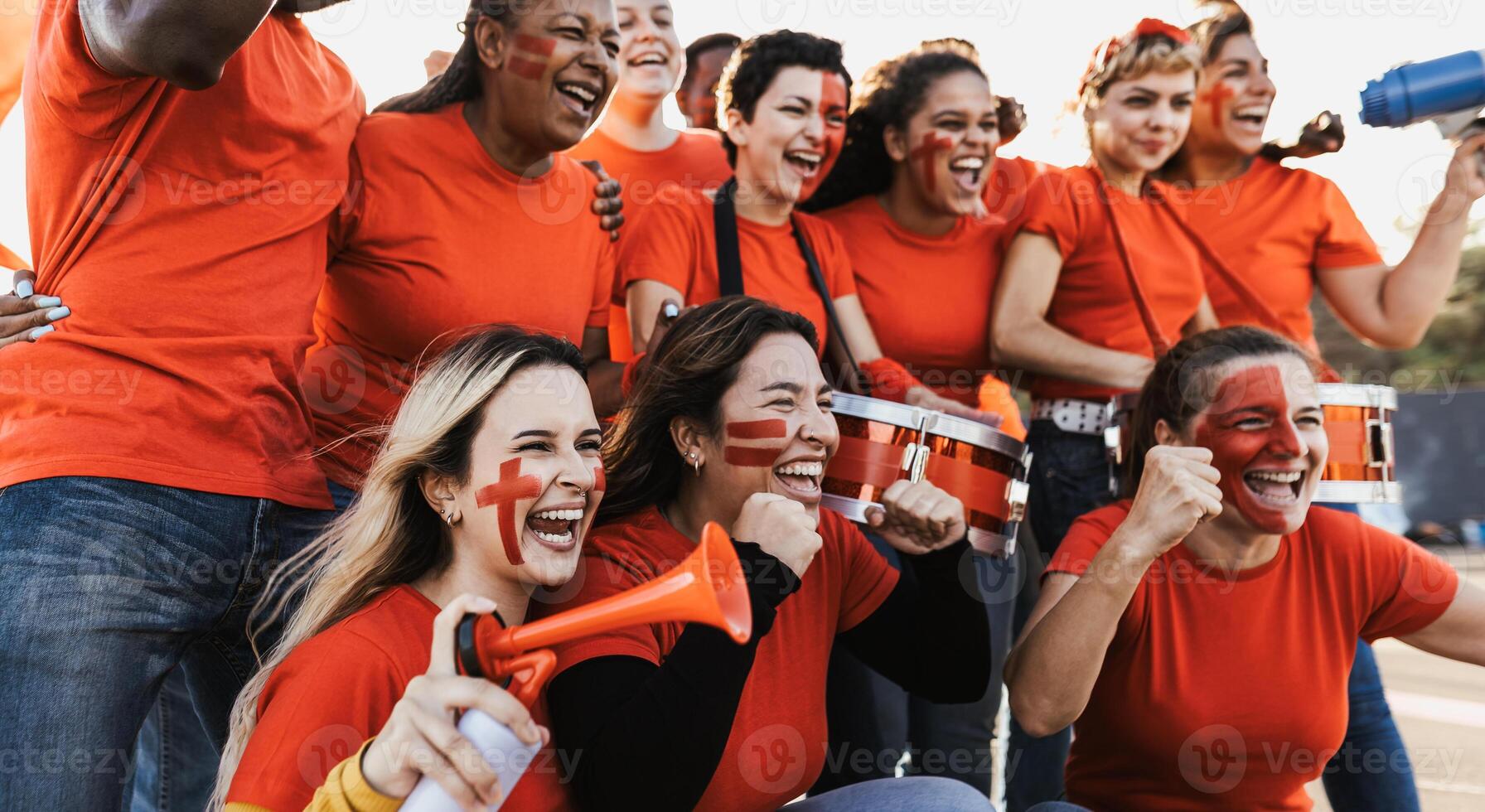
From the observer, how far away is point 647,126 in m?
4.44

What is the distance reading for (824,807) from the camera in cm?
254

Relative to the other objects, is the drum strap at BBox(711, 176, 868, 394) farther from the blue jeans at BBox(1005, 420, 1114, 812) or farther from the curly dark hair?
the blue jeans at BBox(1005, 420, 1114, 812)

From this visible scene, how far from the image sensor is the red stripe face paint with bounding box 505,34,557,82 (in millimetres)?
2975

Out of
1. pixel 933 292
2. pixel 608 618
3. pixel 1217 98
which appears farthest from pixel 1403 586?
pixel 608 618

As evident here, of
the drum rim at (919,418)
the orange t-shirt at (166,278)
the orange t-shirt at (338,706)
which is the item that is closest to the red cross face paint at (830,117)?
the drum rim at (919,418)

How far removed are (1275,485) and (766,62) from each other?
181 centimetres

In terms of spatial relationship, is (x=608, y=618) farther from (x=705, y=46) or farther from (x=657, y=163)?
(x=705, y=46)

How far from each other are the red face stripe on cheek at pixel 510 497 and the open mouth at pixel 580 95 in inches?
43.3

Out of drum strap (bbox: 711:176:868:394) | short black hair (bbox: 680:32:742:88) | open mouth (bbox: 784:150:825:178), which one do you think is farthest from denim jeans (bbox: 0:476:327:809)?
short black hair (bbox: 680:32:742:88)

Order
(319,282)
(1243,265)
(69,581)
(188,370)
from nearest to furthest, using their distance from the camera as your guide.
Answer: (69,581), (188,370), (319,282), (1243,265)

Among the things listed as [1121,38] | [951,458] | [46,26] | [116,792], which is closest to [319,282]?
[46,26]

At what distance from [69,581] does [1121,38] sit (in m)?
3.12

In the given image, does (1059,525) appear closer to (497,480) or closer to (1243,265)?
(1243,265)

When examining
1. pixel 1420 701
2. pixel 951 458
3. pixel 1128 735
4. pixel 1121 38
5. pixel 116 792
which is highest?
pixel 1121 38
